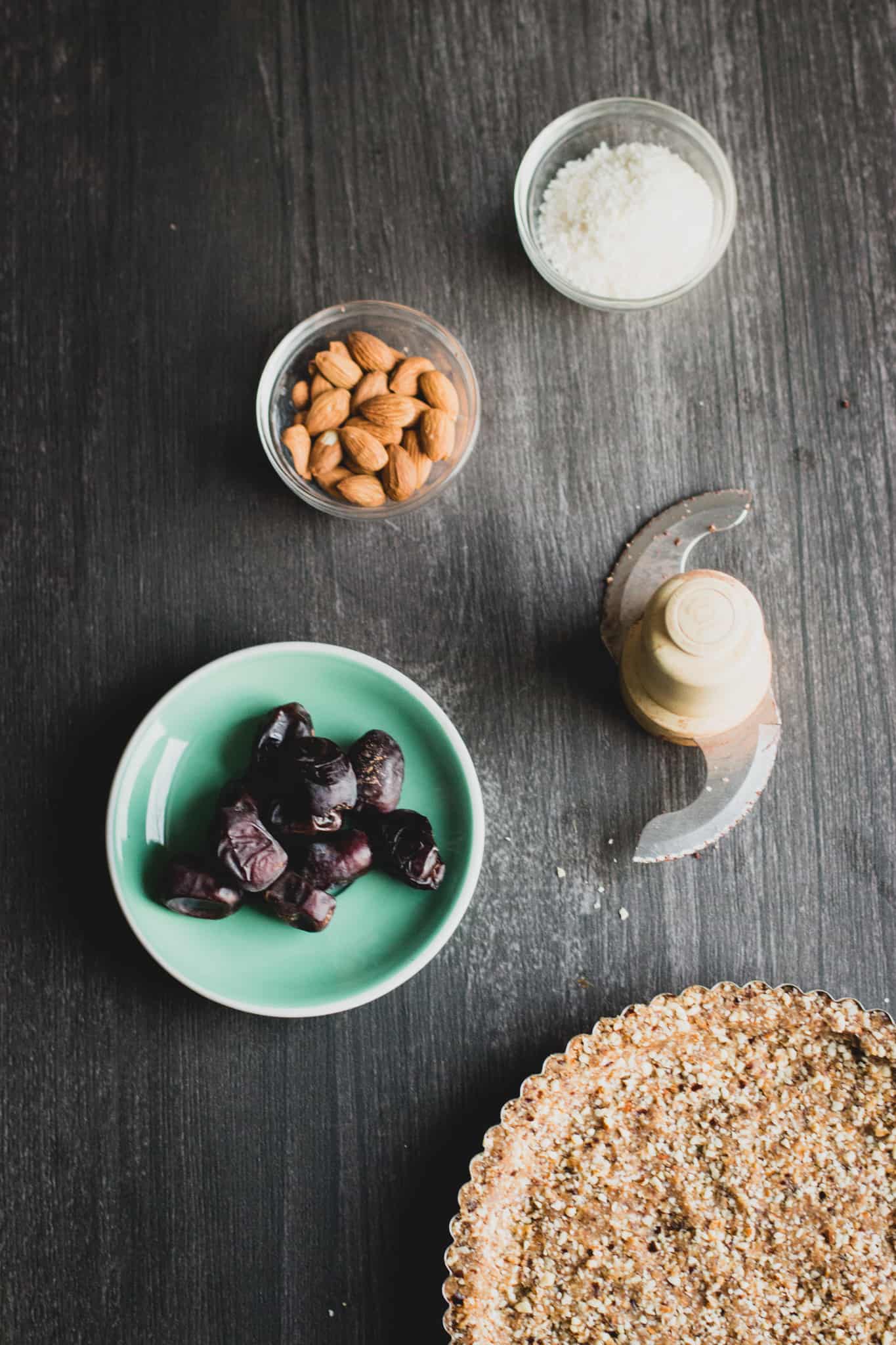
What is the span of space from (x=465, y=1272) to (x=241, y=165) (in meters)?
1.27

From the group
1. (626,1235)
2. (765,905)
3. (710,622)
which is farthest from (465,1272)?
(710,622)

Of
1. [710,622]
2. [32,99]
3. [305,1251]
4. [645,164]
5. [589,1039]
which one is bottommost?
[305,1251]

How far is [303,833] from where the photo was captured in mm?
1129

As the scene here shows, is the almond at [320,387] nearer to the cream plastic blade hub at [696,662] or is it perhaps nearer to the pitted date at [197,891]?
the cream plastic blade hub at [696,662]

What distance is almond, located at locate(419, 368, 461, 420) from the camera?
1.24m

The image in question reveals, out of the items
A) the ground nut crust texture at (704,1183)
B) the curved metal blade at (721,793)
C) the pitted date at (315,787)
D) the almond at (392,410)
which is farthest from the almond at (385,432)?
the ground nut crust texture at (704,1183)

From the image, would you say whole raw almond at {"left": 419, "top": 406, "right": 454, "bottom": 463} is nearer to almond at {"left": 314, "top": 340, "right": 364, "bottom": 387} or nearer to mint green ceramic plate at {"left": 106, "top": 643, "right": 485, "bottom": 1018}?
almond at {"left": 314, "top": 340, "right": 364, "bottom": 387}

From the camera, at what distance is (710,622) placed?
42.1 inches

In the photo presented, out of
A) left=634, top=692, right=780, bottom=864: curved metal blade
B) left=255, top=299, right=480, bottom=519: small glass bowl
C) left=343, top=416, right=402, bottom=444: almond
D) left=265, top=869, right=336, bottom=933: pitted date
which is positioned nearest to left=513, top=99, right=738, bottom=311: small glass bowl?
left=255, top=299, right=480, bottom=519: small glass bowl

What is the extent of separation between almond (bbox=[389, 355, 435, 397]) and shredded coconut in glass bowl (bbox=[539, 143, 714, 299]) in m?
0.20

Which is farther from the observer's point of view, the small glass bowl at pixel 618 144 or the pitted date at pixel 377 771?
the small glass bowl at pixel 618 144

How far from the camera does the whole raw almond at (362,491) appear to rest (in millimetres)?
1217

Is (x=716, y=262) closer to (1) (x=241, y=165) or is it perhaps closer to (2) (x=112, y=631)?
(1) (x=241, y=165)

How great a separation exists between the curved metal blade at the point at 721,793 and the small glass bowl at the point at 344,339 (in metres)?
0.43
